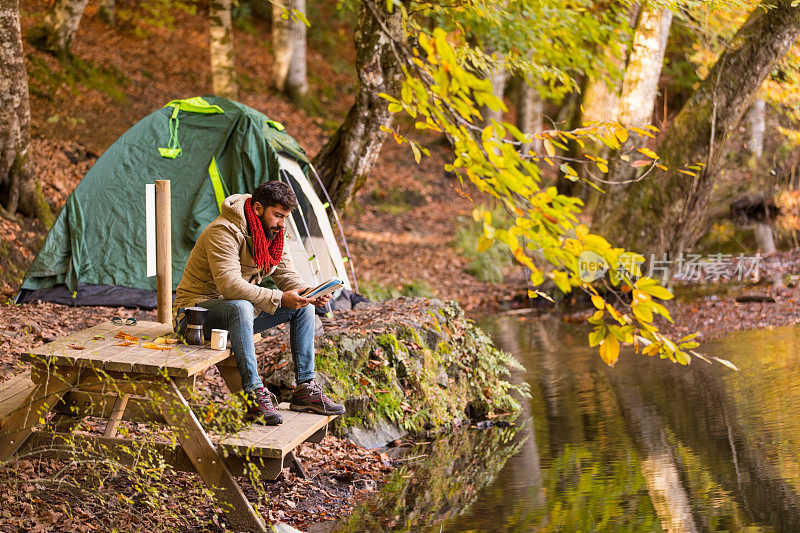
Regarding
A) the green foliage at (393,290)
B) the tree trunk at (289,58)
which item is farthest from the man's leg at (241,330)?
the tree trunk at (289,58)

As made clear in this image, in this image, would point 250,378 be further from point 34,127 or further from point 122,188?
point 34,127

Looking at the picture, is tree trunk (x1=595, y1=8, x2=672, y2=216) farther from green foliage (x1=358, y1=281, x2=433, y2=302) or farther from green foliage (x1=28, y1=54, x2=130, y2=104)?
green foliage (x1=28, y1=54, x2=130, y2=104)

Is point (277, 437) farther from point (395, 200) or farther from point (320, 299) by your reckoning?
point (395, 200)

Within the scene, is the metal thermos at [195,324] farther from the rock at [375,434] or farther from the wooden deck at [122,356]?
the rock at [375,434]

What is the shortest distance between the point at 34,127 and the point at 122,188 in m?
4.03

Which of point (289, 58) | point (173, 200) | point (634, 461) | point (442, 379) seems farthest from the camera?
point (289, 58)

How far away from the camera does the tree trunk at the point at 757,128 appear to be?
10617mm

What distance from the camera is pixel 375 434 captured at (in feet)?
18.2

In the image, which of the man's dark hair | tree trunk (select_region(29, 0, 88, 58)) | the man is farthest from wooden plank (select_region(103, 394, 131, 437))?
tree trunk (select_region(29, 0, 88, 58))

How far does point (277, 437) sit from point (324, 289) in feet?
2.62

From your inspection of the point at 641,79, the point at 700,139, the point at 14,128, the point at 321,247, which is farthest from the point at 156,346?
the point at 641,79

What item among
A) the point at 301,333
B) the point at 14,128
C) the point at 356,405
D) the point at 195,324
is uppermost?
the point at 14,128

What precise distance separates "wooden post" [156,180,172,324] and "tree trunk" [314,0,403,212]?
345cm

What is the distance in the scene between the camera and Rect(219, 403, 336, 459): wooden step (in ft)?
11.9
